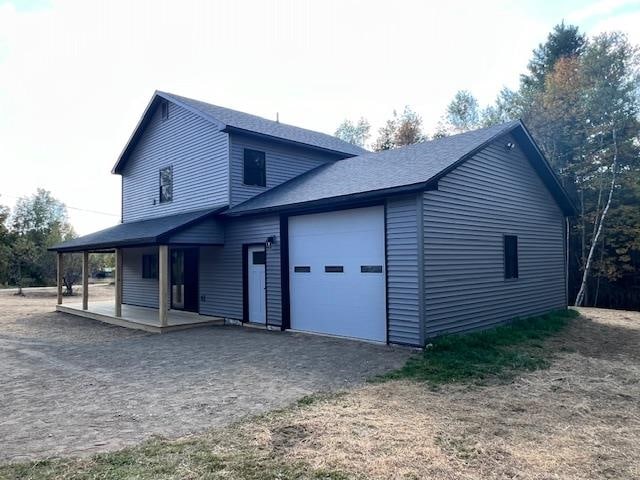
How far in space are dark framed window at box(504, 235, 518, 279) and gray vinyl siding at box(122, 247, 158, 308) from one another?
11.5m

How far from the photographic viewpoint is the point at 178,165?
14875mm

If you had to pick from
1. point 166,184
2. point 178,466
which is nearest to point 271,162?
point 166,184

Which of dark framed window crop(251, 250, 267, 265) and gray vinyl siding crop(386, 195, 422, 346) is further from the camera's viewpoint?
dark framed window crop(251, 250, 267, 265)

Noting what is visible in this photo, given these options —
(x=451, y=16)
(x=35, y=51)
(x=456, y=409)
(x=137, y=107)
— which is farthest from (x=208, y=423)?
(x=137, y=107)

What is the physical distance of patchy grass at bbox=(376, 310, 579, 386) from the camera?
6426mm

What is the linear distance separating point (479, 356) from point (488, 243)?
3644 mm

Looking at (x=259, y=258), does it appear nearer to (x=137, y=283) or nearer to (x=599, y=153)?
(x=137, y=283)

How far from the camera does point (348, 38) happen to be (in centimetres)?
988

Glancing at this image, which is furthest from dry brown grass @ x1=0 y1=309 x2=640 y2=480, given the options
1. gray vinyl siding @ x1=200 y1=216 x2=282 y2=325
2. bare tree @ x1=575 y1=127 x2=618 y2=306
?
bare tree @ x1=575 y1=127 x2=618 y2=306

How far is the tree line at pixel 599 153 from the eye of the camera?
19984mm

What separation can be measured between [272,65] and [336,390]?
9040 millimetres

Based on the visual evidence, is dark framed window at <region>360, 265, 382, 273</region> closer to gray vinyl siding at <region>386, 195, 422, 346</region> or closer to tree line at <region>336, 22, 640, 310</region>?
gray vinyl siding at <region>386, 195, 422, 346</region>

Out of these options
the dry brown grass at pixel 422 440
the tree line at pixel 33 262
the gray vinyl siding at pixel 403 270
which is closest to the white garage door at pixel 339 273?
the gray vinyl siding at pixel 403 270

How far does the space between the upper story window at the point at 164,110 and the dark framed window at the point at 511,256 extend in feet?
38.1
